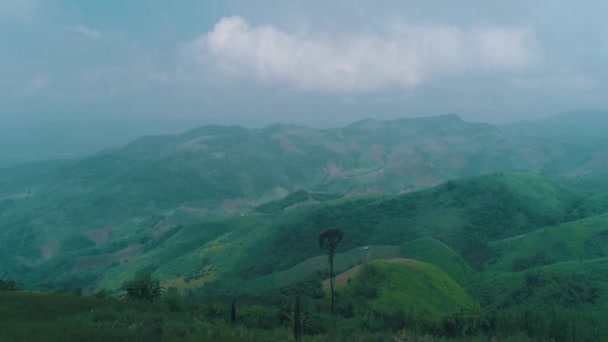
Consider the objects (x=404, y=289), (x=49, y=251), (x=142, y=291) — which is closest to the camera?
(x=142, y=291)

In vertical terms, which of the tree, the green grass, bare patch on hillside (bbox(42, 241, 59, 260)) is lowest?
the green grass

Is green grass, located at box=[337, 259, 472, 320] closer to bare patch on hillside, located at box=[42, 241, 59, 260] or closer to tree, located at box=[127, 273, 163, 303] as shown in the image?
tree, located at box=[127, 273, 163, 303]

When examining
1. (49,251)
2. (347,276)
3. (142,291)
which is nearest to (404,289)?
(347,276)

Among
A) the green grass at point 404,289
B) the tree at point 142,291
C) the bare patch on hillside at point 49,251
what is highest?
the bare patch on hillside at point 49,251

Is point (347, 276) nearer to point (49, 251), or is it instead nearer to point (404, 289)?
point (404, 289)

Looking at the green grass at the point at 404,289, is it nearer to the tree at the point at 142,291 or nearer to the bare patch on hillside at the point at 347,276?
the bare patch on hillside at the point at 347,276

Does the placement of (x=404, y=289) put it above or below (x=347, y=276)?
below

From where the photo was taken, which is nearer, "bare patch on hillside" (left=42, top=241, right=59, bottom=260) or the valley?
the valley

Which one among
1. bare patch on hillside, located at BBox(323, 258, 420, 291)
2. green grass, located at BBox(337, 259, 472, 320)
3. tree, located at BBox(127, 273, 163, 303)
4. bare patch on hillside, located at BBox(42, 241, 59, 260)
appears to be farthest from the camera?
bare patch on hillside, located at BBox(42, 241, 59, 260)

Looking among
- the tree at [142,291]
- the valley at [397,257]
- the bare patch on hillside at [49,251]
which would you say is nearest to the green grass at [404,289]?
the valley at [397,257]

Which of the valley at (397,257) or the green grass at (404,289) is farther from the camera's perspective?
the valley at (397,257)

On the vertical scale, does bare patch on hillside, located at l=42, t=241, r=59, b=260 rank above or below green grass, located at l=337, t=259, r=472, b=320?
above

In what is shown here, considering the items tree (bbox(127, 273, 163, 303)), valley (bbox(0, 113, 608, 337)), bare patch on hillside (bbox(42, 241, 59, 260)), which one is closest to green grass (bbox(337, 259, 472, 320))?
valley (bbox(0, 113, 608, 337))
